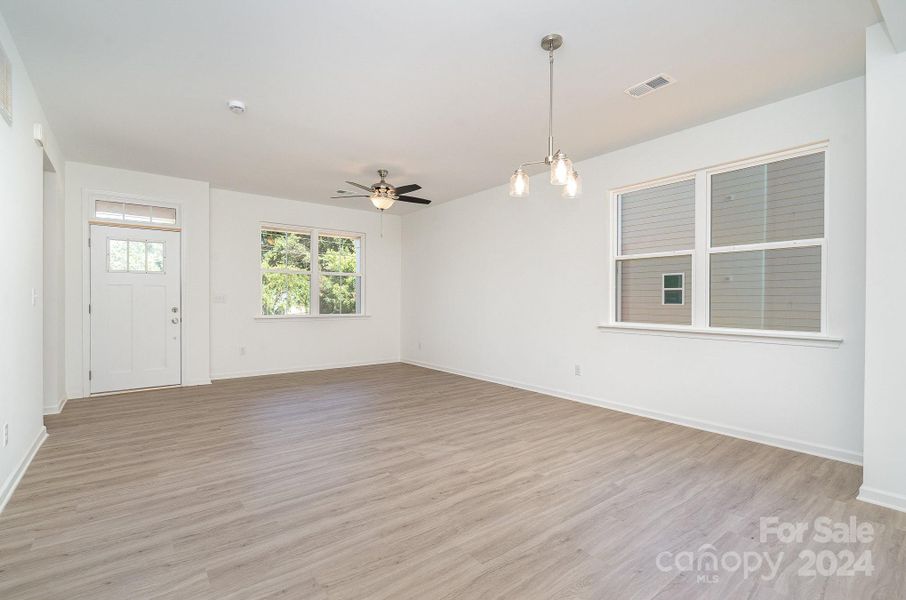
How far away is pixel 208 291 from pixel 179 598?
5212mm

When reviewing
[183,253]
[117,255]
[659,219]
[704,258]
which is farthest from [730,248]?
[117,255]

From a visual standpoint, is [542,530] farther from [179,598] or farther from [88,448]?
[88,448]

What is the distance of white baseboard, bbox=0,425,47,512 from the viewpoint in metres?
2.51

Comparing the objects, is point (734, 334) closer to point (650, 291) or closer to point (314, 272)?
point (650, 291)

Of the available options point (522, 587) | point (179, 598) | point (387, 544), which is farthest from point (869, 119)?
point (179, 598)

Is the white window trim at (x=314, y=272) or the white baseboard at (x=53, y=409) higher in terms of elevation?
the white window trim at (x=314, y=272)

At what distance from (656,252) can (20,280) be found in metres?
5.37

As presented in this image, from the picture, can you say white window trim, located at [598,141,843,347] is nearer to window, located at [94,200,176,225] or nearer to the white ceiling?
the white ceiling

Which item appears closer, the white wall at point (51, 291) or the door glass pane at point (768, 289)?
the door glass pane at point (768, 289)

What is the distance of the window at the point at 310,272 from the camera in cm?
696

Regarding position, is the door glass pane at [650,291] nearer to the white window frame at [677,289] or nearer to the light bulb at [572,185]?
the white window frame at [677,289]

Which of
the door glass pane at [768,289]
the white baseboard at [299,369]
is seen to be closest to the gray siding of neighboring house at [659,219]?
the door glass pane at [768,289]

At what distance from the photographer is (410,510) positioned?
246cm

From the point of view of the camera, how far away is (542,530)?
7.39 ft
